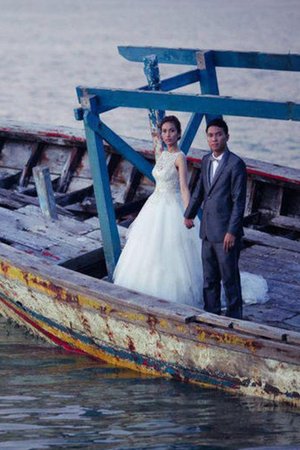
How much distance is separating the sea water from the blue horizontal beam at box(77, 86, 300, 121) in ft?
6.99

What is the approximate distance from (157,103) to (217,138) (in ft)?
2.39

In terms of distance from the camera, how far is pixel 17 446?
26.9 ft

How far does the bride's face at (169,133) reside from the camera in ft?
31.8

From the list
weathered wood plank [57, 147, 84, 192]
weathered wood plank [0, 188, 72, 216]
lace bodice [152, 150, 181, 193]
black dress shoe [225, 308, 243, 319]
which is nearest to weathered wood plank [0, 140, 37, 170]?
weathered wood plank [57, 147, 84, 192]

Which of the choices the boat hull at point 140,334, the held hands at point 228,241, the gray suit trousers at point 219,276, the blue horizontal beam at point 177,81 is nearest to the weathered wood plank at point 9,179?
the boat hull at point 140,334

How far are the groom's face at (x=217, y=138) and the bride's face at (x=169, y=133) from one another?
619mm

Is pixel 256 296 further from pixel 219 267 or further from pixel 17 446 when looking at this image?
pixel 17 446

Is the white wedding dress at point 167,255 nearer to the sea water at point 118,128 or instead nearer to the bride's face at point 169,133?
the bride's face at point 169,133

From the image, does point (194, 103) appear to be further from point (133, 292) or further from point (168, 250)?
point (133, 292)

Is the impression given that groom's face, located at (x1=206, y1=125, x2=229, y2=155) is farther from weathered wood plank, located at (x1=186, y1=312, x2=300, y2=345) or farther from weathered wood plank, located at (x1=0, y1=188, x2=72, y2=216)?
weathered wood plank, located at (x1=0, y1=188, x2=72, y2=216)

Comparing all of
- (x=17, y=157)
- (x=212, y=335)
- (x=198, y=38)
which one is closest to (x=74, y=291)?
(x=212, y=335)

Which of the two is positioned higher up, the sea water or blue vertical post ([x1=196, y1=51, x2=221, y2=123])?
blue vertical post ([x1=196, y1=51, x2=221, y2=123])

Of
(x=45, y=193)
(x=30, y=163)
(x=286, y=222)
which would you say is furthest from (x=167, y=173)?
(x=30, y=163)

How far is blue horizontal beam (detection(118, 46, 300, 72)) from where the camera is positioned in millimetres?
10711
